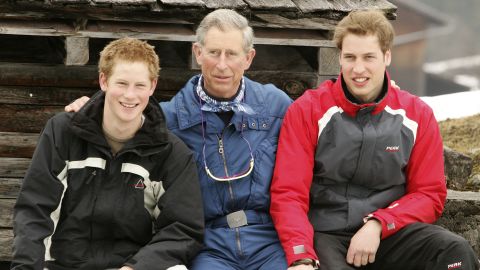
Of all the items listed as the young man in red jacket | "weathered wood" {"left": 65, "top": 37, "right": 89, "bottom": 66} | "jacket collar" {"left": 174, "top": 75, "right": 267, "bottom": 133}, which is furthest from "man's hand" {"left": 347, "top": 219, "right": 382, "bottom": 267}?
"weathered wood" {"left": 65, "top": 37, "right": 89, "bottom": 66}

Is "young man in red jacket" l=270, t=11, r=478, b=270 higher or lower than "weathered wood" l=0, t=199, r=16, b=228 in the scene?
higher

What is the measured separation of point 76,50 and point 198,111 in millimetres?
1189

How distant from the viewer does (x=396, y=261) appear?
15.2 ft

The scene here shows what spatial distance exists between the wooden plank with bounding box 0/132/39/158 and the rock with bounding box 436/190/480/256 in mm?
2782

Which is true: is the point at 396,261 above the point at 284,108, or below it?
below

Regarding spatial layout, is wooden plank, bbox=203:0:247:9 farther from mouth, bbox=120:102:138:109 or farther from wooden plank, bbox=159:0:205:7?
mouth, bbox=120:102:138:109

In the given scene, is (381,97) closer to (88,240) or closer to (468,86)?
(88,240)

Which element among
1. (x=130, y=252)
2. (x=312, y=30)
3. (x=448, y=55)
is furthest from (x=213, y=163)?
(x=448, y=55)

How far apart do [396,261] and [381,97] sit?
86 cm

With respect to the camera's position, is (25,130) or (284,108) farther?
(25,130)

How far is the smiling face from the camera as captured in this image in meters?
4.40

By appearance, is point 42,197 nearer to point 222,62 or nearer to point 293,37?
point 222,62

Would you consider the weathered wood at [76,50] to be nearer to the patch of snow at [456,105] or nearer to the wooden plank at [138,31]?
the wooden plank at [138,31]

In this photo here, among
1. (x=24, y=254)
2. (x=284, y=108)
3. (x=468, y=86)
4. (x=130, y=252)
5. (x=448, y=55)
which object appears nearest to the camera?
(x=24, y=254)
